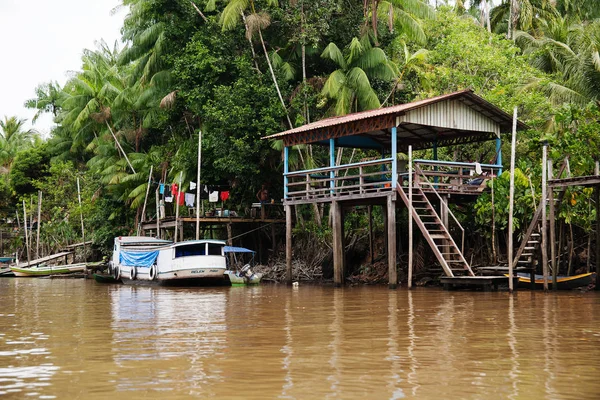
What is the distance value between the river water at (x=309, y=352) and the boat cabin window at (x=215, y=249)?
32.2ft

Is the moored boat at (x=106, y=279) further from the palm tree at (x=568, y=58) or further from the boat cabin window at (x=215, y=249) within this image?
the palm tree at (x=568, y=58)

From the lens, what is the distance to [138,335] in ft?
31.8

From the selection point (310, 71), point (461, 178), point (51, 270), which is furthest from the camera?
point (51, 270)

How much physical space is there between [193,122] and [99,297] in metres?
16.7

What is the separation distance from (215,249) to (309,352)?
16548mm

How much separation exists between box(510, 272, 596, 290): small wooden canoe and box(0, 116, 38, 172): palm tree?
43.0m

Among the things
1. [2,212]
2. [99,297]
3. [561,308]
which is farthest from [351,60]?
[2,212]

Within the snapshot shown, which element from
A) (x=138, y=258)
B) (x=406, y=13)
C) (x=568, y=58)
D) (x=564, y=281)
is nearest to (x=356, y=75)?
(x=406, y=13)

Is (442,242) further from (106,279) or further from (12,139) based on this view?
(12,139)

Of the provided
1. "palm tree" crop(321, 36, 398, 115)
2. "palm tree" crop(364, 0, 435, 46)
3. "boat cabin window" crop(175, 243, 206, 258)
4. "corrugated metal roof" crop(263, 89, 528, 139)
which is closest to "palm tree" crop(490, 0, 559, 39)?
"palm tree" crop(364, 0, 435, 46)

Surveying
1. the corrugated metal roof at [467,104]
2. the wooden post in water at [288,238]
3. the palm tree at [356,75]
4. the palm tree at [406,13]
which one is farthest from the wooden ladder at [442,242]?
the palm tree at [406,13]

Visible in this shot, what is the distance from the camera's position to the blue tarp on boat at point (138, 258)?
83.0ft

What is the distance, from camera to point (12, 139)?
5897 centimetres

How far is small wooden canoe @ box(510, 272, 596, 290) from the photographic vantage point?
1756cm
